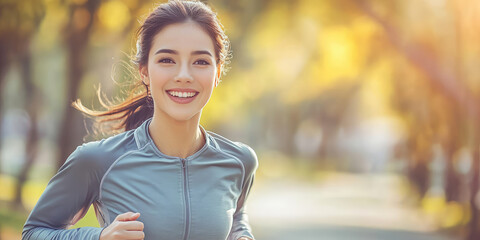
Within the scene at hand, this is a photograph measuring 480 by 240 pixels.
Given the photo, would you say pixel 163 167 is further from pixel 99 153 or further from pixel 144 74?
pixel 144 74

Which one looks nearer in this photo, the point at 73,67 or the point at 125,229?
the point at 125,229

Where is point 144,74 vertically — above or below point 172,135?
above

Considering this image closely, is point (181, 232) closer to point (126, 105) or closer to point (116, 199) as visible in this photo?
point (116, 199)

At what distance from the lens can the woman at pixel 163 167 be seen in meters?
2.77

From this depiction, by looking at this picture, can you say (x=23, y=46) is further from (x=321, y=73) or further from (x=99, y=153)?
(x=99, y=153)

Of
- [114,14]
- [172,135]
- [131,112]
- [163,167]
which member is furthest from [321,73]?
[163,167]

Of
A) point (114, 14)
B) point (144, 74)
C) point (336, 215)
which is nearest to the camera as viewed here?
point (144, 74)

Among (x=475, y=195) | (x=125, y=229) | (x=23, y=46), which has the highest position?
(x=23, y=46)

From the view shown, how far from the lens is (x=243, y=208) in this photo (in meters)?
3.34

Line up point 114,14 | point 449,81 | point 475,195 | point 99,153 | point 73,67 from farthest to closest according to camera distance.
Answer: point 475,195 → point 114,14 → point 449,81 → point 73,67 → point 99,153

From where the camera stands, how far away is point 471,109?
14.1 m

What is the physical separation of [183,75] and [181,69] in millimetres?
29

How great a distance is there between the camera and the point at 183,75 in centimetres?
288

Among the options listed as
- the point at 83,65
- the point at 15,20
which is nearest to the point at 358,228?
the point at 83,65
